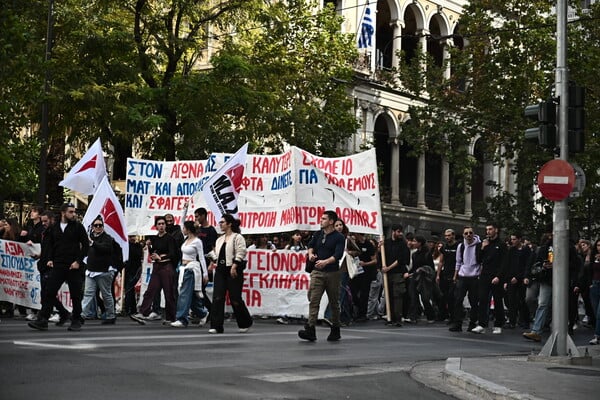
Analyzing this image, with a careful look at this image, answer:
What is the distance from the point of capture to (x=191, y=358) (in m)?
11.5

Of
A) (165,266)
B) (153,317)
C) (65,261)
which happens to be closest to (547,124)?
(65,261)

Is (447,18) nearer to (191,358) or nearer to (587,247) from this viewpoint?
(587,247)

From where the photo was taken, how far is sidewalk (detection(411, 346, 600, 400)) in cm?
961

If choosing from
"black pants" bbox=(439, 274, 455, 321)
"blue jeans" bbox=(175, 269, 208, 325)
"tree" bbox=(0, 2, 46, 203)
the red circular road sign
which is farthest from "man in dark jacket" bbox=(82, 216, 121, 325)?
"black pants" bbox=(439, 274, 455, 321)

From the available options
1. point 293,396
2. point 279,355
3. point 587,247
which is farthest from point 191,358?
point 587,247

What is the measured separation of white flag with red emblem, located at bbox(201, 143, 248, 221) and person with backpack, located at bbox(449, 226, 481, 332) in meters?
3.86

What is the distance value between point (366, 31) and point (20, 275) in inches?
1197

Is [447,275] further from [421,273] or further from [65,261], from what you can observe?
[65,261]

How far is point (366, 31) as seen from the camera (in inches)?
1882

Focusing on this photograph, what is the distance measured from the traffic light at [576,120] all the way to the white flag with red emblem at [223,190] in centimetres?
713

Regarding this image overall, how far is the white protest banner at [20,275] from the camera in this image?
19.5 m

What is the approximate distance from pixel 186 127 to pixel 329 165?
377 inches

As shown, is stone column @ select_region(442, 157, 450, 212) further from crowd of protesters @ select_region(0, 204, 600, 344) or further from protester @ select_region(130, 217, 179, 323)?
protester @ select_region(130, 217, 179, 323)

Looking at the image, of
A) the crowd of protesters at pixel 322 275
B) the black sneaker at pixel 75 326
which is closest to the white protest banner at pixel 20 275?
the crowd of protesters at pixel 322 275
